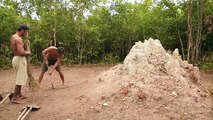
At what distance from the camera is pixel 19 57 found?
802cm

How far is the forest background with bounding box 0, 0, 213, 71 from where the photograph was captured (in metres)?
15.6

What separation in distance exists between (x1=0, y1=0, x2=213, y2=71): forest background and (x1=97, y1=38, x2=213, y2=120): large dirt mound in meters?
6.37

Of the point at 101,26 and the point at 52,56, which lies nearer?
the point at 52,56

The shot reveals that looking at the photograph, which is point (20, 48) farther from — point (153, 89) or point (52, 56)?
point (153, 89)

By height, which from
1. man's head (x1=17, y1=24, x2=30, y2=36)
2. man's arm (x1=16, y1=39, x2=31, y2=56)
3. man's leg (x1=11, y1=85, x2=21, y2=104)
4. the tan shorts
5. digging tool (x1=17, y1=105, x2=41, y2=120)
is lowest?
digging tool (x1=17, y1=105, x2=41, y2=120)

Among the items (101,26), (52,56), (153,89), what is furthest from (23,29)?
(101,26)

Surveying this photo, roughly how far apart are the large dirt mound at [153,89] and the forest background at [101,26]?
637 cm

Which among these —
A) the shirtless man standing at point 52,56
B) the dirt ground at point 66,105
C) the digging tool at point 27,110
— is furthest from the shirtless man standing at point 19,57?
the shirtless man standing at point 52,56

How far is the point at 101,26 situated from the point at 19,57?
920cm

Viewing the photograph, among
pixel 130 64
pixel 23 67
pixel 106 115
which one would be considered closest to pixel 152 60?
pixel 130 64

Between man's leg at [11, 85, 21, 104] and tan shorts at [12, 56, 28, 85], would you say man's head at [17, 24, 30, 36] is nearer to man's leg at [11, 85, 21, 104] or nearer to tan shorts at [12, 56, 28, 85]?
tan shorts at [12, 56, 28, 85]

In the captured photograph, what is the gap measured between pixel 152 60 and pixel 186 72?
0.94 meters

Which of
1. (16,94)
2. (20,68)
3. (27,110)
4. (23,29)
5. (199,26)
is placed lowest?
(27,110)

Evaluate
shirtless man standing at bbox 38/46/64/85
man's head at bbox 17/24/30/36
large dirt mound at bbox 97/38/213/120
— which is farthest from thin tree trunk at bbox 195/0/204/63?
man's head at bbox 17/24/30/36
